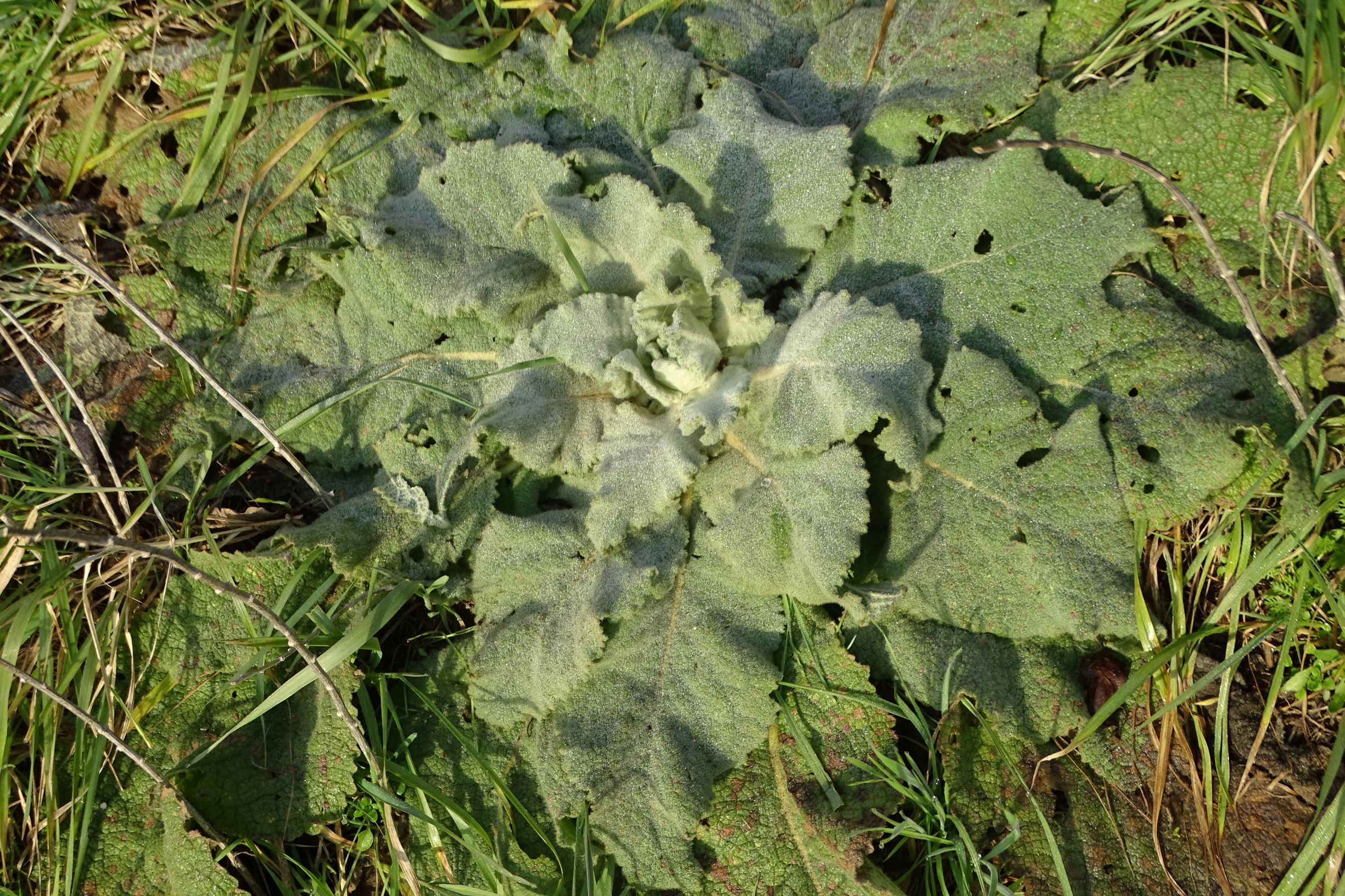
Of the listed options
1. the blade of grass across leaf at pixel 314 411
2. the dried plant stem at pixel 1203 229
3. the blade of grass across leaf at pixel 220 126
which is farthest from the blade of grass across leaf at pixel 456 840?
the dried plant stem at pixel 1203 229

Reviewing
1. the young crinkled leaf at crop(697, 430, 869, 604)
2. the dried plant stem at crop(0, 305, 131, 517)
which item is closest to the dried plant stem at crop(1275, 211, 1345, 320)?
the young crinkled leaf at crop(697, 430, 869, 604)

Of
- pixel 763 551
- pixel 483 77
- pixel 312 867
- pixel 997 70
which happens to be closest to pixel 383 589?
pixel 312 867

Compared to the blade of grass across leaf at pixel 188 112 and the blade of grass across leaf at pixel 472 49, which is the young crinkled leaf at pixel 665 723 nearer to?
the blade of grass across leaf at pixel 472 49

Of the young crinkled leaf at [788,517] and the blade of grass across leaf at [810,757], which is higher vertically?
the young crinkled leaf at [788,517]

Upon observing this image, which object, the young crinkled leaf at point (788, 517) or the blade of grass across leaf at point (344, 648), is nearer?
the young crinkled leaf at point (788, 517)

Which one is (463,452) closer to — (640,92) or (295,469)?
(295,469)

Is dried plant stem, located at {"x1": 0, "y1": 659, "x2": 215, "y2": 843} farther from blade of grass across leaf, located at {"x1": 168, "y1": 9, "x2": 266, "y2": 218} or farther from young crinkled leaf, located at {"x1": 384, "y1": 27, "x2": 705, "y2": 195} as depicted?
young crinkled leaf, located at {"x1": 384, "y1": 27, "x2": 705, "y2": 195}
